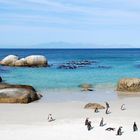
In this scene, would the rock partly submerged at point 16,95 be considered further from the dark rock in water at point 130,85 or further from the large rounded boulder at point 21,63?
the large rounded boulder at point 21,63

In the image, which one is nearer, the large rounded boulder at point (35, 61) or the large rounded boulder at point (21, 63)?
→ the large rounded boulder at point (35, 61)

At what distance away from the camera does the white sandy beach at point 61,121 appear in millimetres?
23914

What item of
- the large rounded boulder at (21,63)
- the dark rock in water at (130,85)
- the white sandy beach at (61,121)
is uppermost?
the dark rock in water at (130,85)

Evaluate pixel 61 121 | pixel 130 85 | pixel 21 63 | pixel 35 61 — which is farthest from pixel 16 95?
pixel 21 63

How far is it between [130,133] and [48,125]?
198 inches

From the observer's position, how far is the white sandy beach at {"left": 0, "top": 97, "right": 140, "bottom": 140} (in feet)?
78.5

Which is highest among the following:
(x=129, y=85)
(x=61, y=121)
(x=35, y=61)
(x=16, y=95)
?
(x=129, y=85)

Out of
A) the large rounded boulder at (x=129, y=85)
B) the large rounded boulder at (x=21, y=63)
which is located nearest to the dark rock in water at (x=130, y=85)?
the large rounded boulder at (x=129, y=85)

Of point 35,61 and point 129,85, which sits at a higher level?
point 129,85

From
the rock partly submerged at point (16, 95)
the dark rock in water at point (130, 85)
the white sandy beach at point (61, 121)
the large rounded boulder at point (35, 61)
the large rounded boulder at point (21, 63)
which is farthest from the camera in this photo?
the large rounded boulder at point (21, 63)

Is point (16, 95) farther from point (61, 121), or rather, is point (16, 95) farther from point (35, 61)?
point (35, 61)

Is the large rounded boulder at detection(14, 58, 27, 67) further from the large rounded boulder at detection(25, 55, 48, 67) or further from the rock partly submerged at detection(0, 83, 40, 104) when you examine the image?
the rock partly submerged at detection(0, 83, 40, 104)

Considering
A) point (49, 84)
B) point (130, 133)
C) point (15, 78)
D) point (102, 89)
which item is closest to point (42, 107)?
point (130, 133)

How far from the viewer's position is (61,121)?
28.0 metres
